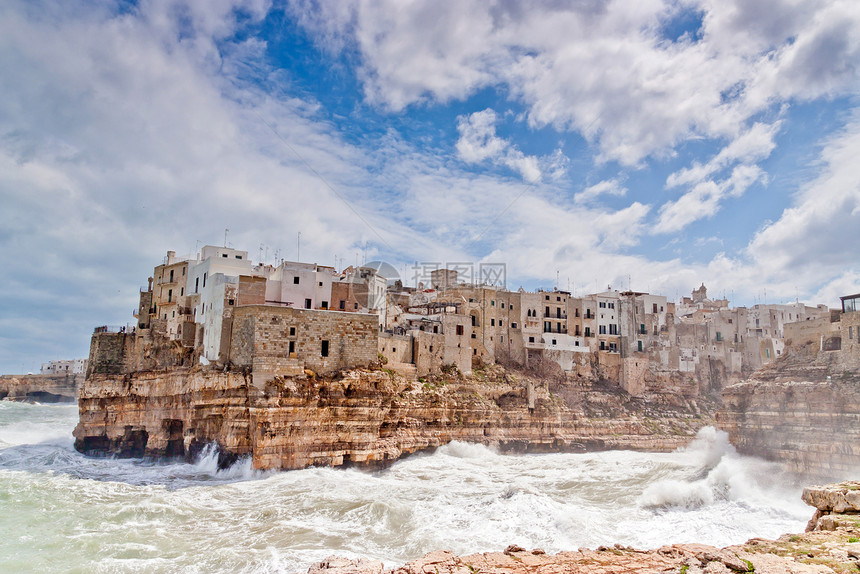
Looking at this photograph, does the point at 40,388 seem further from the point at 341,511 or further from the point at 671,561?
the point at 671,561

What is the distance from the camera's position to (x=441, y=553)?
37.8ft

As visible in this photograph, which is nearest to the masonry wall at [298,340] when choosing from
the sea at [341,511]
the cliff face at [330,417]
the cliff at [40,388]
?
the cliff face at [330,417]

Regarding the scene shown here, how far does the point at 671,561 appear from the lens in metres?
10.8

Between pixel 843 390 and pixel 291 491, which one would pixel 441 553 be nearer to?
pixel 291 491

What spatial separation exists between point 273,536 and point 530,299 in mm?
40369

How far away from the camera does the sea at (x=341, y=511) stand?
57.6 feet

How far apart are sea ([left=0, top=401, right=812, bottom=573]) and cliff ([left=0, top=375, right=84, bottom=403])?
68.4 m

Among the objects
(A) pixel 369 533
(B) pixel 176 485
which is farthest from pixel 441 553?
(B) pixel 176 485

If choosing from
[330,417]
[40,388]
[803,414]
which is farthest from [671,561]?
[40,388]

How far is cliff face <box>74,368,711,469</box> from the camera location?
96.0 ft

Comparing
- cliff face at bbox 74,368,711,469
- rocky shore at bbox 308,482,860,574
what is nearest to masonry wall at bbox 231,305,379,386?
cliff face at bbox 74,368,711,469

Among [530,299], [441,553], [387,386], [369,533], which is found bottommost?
[369,533]

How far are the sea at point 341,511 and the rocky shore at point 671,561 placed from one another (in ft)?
16.4

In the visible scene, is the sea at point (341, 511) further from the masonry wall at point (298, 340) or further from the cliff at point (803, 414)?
the masonry wall at point (298, 340)
